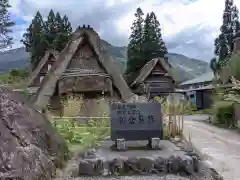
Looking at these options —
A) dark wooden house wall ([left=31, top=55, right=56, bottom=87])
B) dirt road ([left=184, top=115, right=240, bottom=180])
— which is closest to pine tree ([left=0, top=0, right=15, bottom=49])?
dark wooden house wall ([left=31, top=55, right=56, bottom=87])

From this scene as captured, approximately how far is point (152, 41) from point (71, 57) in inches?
729

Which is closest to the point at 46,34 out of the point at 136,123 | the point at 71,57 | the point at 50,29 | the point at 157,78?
the point at 50,29

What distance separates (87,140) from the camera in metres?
7.59

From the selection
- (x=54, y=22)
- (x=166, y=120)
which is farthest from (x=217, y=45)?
(x=166, y=120)

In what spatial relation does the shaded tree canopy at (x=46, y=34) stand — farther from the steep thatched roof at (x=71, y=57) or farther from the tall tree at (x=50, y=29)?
the steep thatched roof at (x=71, y=57)

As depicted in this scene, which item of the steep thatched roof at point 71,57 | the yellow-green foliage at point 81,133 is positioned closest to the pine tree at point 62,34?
the steep thatched roof at point 71,57

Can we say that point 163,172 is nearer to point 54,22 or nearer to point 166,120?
point 166,120

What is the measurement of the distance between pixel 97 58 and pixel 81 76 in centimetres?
111

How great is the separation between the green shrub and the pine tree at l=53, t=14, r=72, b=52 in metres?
14.2

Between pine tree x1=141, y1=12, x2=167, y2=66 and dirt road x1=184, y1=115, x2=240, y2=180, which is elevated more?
pine tree x1=141, y1=12, x2=167, y2=66

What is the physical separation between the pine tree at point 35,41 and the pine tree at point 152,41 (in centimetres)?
988

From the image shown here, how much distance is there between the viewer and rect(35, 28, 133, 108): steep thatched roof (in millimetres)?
11648

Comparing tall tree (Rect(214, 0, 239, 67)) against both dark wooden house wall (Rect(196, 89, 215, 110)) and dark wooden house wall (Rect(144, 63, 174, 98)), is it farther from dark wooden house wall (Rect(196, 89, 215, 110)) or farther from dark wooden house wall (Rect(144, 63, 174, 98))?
dark wooden house wall (Rect(144, 63, 174, 98))

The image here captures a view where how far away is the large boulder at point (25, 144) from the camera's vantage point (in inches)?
157
